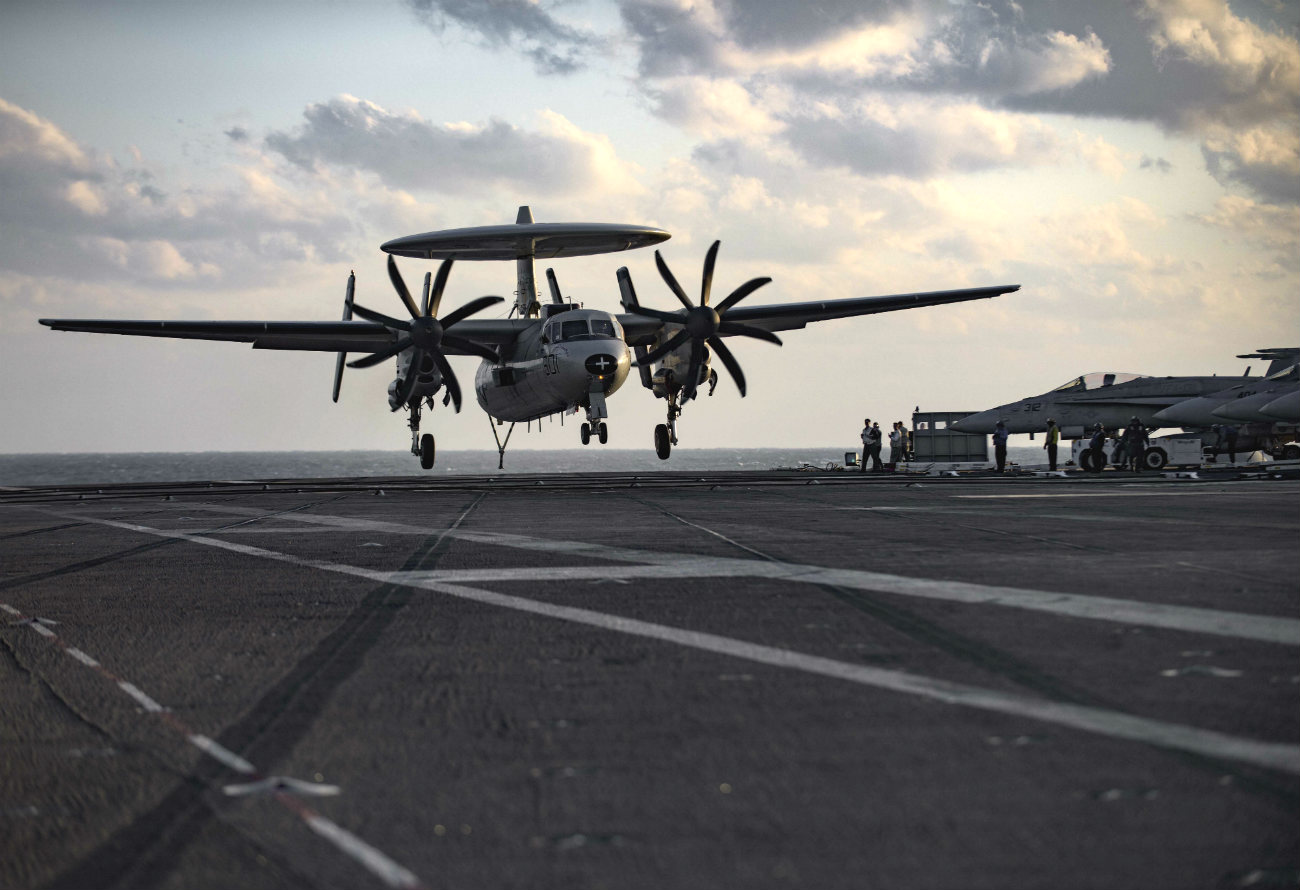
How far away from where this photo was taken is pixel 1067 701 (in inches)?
201

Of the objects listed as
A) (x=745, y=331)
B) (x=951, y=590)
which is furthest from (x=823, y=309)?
(x=951, y=590)

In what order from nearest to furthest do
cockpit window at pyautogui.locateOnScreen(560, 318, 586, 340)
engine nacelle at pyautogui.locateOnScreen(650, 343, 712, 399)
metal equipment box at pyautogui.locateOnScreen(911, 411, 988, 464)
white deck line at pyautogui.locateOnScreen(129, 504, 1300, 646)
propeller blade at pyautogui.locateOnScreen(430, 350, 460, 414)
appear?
white deck line at pyautogui.locateOnScreen(129, 504, 1300, 646) → cockpit window at pyautogui.locateOnScreen(560, 318, 586, 340) → propeller blade at pyautogui.locateOnScreen(430, 350, 460, 414) → engine nacelle at pyautogui.locateOnScreen(650, 343, 712, 399) → metal equipment box at pyautogui.locateOnScreen(911, 411, 988, 464)

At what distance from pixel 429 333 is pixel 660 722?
31933 millimetres

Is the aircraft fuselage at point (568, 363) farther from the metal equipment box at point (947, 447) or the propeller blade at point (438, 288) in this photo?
the metal equipment box at point (947, 447)

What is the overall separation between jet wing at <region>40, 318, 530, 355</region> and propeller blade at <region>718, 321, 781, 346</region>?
6629 millimetres

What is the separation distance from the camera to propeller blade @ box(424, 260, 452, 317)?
36.3 m

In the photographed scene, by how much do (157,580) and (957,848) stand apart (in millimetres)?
9101

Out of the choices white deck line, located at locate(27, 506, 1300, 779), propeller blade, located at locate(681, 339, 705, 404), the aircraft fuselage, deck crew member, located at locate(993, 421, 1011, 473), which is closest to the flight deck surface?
white deck line, located at locate(27, 506, 1300, 779)

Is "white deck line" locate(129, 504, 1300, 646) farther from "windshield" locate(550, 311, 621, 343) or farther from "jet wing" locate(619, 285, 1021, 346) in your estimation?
"jet wing" locate(619, 285, 1021, 346)

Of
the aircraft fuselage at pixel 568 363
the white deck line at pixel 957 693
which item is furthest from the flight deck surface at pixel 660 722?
the aircraft fuselage at pixel 568 363

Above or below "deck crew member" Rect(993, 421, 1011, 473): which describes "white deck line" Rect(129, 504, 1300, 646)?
below

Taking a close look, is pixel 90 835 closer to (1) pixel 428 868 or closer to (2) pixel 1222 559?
(1) pixel 428 868

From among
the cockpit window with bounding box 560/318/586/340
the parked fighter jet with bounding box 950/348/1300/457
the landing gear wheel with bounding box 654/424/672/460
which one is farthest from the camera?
the parked fighter jet with bounding box 950/348/1300/457

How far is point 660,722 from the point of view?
493 cm
